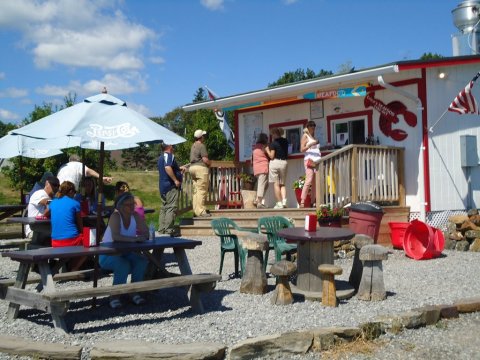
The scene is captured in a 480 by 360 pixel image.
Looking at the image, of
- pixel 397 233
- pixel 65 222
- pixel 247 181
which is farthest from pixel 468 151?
pixel 65 222

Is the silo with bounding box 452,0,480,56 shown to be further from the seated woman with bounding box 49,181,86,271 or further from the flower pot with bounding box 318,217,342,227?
the seated woman with bounding box 49,181,86,271

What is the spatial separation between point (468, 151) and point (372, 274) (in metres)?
6.39

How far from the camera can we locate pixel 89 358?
183 inches

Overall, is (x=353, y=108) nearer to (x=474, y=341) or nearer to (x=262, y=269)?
(x=262, y=269)

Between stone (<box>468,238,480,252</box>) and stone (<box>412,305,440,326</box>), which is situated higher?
stone (<box>468,238,480,252</box>)

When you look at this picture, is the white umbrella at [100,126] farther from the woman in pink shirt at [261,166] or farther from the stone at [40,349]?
the woman in pink shirt at [261,166]

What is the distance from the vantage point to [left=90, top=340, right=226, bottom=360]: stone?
453cm

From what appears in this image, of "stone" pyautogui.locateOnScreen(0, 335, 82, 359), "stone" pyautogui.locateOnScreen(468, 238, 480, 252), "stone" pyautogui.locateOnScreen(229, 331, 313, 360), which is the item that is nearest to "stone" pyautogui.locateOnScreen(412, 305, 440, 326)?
"stone" pyautogui.locateOnScreen(229, 331, 313, 360)

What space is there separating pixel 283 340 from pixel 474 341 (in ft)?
6.19

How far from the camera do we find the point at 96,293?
546cm

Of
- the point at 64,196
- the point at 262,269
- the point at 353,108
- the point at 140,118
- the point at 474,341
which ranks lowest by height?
the point at 474,341

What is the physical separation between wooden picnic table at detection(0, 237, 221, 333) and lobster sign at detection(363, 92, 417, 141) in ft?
21.6

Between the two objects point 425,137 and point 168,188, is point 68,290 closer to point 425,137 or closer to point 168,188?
point 168,188

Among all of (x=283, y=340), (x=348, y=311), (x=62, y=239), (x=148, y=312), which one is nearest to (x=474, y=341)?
(x=348, y=311)
